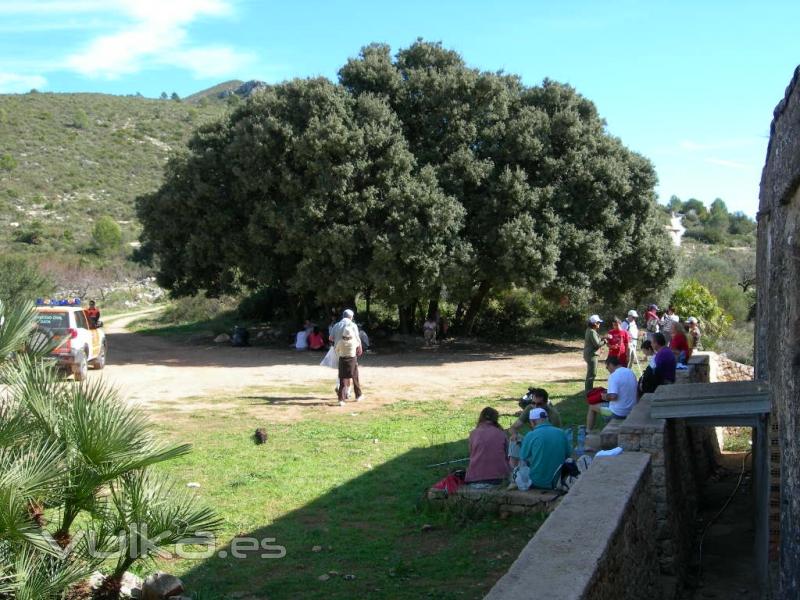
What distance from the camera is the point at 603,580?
15.1ft

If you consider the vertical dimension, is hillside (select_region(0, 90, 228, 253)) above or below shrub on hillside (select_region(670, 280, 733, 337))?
above

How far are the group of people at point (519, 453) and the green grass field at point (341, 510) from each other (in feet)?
1.75

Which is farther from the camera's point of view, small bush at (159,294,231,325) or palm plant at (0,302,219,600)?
small bush at (159,294,231,325)

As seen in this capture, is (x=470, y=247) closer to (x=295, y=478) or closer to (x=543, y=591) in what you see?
(x=295, y=478)

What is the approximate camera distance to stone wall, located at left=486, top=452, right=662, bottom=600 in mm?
4164

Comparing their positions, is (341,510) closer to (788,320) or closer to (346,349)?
(788,320)

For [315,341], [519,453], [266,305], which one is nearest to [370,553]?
[519,453]

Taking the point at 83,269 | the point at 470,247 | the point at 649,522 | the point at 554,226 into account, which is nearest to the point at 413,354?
the point at 470,247

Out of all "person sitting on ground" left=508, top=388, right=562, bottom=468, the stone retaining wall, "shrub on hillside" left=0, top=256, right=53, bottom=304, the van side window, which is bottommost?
the stone retaining wall

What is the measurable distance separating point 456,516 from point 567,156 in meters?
18.5

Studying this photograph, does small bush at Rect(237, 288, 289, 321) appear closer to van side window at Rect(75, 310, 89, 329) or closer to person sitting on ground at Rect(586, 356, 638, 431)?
van side window at Rect(75, 310, 89, 329)

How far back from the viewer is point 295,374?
20062 mm

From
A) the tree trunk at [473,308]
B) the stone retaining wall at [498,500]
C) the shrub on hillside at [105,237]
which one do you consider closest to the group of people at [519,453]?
the stone retaining wall at [498,500]

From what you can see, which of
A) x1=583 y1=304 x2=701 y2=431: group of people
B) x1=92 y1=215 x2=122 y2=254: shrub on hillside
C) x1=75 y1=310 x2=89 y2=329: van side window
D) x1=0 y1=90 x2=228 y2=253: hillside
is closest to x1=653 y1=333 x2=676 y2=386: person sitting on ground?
x1=583 y1=304 x2=701 y2=431: group of people
